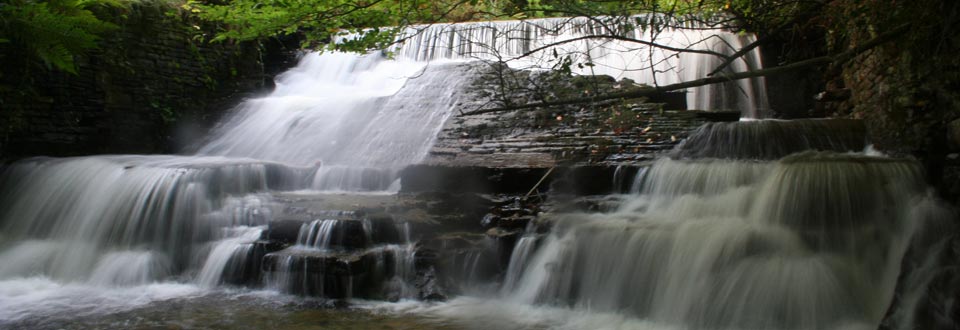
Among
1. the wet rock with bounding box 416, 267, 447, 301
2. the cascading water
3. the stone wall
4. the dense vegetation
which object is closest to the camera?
the dense vegetation

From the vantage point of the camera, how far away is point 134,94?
9.63 m

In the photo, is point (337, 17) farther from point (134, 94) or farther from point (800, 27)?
point (134, 94)

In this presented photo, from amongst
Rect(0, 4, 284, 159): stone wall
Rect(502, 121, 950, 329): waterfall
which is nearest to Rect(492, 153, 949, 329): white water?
Rect(502, 121, 950, 329): waterfall

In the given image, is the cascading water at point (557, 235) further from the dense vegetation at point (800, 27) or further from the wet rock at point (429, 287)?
the dense vegetation at point (800, 27)

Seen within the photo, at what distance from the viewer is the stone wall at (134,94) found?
852 centimetres

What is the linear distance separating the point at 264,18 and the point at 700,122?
468 centimetres

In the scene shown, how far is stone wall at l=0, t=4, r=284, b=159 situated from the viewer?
8523mm

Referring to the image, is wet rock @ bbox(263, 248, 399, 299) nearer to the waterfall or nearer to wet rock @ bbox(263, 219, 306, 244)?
wet rock @ bbox(263, 219, 306, 244)

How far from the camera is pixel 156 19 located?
992 cm

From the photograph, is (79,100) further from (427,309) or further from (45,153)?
(427,309)

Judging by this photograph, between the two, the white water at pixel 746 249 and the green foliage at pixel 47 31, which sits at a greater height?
the green foliage at pixel 47 31

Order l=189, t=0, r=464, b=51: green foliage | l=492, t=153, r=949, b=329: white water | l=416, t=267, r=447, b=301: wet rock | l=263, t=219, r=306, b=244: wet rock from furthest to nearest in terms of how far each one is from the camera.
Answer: l=263, t=219, r=306, b=244: wet rock → l=416, t=267, r=447, b=301: wet rock → l=189, t=0, r=464, b=51: green foliage → l=492, t=153, r=949, b=329: white water

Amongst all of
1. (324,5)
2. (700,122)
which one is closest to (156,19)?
(324,5)

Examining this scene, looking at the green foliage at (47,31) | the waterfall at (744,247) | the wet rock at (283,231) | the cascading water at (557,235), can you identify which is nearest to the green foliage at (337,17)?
the cascading water at (557,235)
